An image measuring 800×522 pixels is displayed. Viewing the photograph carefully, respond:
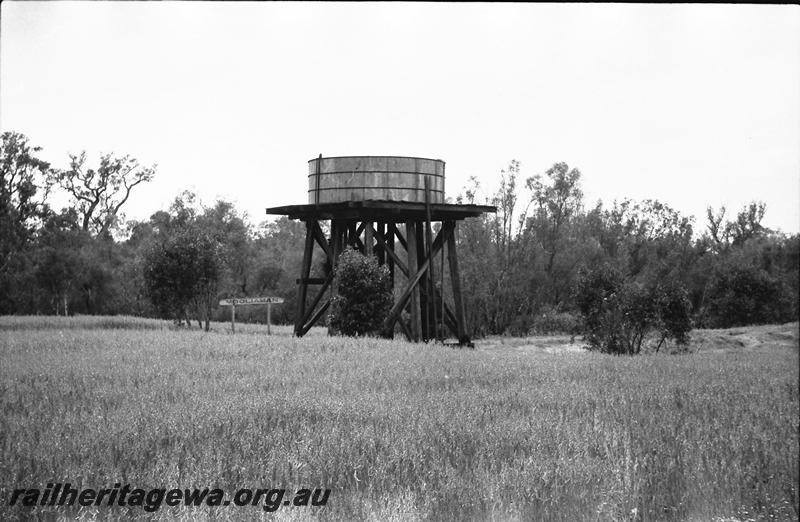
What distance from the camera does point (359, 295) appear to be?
81.7ft

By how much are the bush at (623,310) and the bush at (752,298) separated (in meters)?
13.5

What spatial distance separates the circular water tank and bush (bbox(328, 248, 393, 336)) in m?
1.61

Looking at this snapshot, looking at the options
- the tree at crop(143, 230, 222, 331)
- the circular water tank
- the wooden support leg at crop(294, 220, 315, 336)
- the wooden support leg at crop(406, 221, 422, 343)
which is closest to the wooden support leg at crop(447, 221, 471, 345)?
the wooden support leg at crop(406, 221, 422, 343)

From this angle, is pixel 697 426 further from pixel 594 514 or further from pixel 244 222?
pixel 244 222

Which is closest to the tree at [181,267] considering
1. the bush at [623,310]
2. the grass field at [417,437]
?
the bush at [623,310]

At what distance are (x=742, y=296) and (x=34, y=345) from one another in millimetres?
26664

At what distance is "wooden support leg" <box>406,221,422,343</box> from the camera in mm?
25125

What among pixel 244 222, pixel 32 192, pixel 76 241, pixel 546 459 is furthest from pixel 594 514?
pixel 244 222

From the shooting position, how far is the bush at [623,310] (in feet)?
77.6

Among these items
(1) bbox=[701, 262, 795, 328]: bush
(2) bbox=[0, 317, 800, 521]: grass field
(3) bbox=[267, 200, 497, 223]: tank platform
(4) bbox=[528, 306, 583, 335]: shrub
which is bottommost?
(2) bbox=[0, 317, 800, 521]: grass field

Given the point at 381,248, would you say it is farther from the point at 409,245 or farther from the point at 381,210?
the point at 381,210

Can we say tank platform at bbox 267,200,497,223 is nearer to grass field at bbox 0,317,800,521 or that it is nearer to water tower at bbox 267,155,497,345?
water tower at bbox 267,155,497,345

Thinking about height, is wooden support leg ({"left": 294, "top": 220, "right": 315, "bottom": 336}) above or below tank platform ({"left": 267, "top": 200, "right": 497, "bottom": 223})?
below

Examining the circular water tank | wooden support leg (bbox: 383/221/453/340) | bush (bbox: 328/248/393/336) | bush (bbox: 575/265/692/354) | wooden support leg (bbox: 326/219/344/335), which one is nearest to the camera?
bush (bbox: 575/265/692/354)
